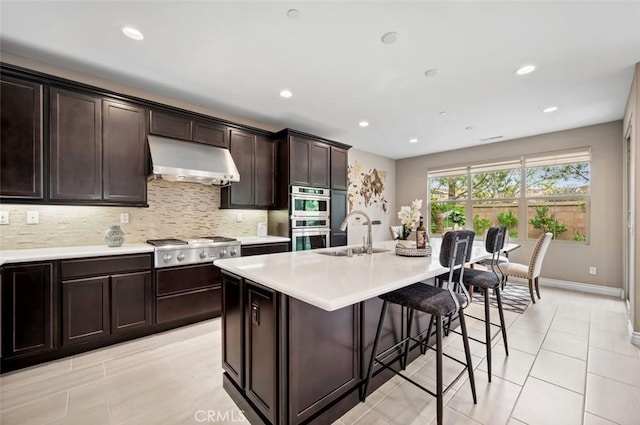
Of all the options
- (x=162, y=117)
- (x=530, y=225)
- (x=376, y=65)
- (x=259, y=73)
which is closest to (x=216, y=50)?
(x=259, y=73)

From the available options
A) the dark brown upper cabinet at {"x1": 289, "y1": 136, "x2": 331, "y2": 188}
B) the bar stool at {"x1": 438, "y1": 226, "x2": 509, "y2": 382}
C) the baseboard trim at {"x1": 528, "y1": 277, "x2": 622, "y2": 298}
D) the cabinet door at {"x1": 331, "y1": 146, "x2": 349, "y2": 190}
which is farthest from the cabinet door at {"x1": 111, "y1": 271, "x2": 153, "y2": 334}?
the baseboard trim at {"x1": 528, "y1": 277, "x2": 622, "y2": 298}

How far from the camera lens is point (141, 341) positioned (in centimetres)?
262

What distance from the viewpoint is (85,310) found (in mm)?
2365

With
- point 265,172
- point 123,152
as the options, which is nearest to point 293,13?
point 123,152

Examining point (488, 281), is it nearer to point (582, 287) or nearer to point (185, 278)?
point (185, 278)

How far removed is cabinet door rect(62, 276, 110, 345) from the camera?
89.7 inches

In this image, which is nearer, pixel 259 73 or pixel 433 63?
pixel 433 63

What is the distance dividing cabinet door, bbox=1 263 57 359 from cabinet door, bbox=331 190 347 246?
11.2 feet

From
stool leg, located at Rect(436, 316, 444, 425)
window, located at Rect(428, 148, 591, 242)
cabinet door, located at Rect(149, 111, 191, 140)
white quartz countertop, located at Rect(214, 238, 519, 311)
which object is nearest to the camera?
white quartz countertop, located at Rect(214, 238, 519, 311)

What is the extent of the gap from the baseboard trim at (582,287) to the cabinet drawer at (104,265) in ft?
20.0

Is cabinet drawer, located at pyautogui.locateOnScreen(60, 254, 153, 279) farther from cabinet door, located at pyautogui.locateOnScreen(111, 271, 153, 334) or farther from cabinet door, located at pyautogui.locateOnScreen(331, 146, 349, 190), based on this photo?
cabinet door, located at pyautogui.locateOnScreen(331, 146, 349, 190)

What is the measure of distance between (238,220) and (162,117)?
1.67 meters

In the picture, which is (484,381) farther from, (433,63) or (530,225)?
(530,225)

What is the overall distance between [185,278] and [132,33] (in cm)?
232
